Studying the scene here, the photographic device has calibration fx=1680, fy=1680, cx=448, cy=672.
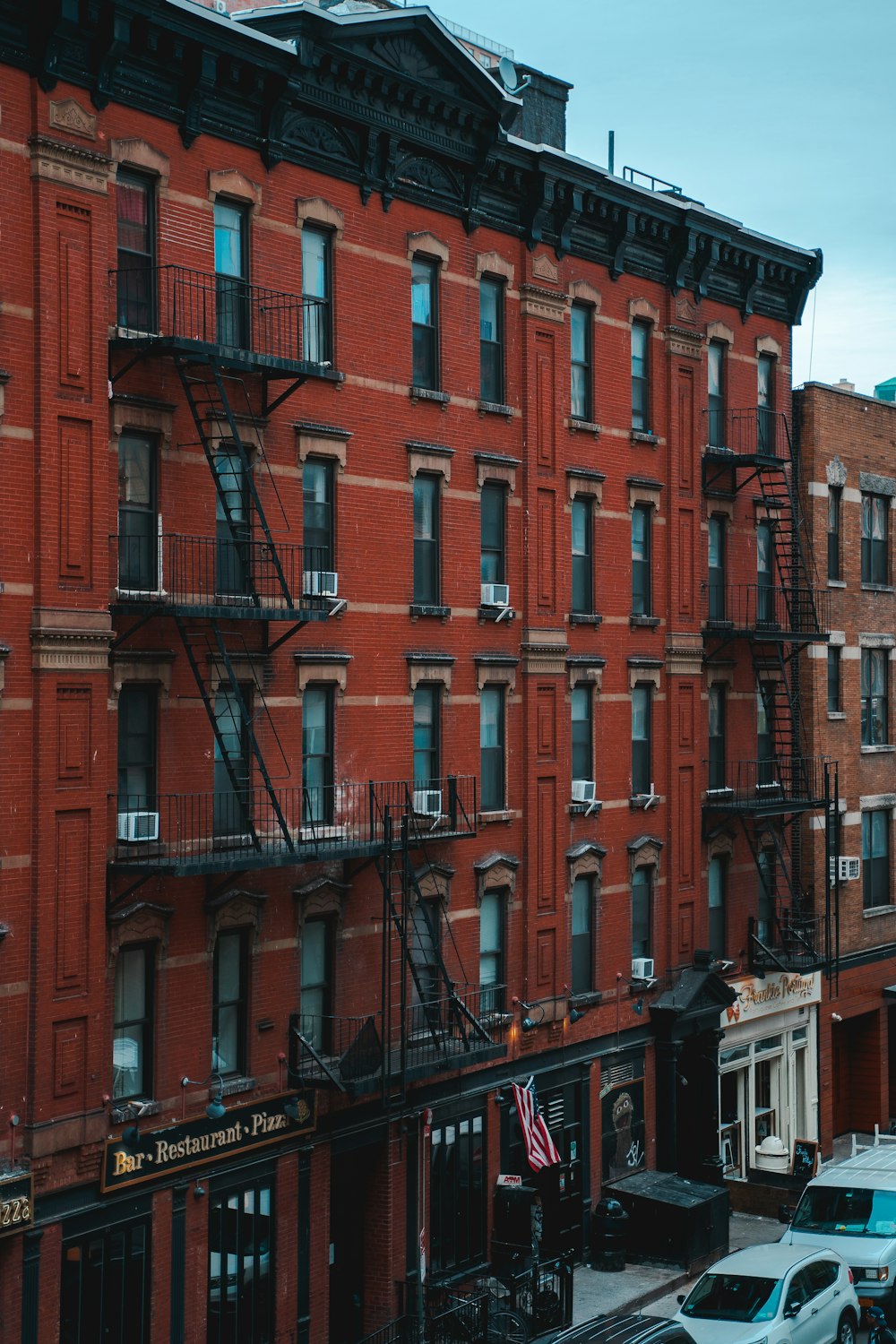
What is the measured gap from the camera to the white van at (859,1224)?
25562mm

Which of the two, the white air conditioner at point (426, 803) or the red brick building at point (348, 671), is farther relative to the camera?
the white air conditioner at point (426, 803)

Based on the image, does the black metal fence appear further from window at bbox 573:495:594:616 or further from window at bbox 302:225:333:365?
A: window at bbox 573:495:594:616

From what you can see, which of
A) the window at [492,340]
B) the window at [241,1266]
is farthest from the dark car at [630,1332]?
the window at [492,340]

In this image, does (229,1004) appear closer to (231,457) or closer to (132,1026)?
(132,1026)

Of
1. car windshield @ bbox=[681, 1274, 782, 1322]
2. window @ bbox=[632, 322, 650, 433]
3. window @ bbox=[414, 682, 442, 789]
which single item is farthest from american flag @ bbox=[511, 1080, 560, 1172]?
window @ bbox=[632, 322, 650, 433]

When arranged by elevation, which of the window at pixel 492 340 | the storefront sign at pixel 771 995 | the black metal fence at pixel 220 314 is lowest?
the storefront sign at pixel 771 995

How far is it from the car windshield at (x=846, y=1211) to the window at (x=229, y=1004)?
10.1 meters

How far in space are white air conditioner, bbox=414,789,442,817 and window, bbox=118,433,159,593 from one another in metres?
6.46

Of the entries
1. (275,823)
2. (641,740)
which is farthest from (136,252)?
(641,740)

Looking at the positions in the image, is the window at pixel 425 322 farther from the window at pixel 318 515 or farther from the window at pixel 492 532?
the window at pixel 318 515

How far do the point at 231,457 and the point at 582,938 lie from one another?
12.3 metres

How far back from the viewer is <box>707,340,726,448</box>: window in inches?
1380

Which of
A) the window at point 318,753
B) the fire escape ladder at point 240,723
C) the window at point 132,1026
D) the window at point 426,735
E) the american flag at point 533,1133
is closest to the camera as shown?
the window at point 132,1026

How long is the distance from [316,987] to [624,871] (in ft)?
28.7
